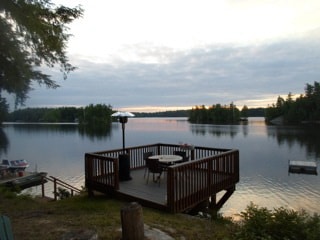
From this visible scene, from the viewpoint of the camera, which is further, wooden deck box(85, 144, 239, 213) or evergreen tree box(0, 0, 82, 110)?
wooden deck box(85, 144, 239, 213)

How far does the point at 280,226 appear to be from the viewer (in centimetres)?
371

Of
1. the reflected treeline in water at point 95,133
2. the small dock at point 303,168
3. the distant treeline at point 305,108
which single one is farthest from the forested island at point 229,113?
the small dock at point 303,168

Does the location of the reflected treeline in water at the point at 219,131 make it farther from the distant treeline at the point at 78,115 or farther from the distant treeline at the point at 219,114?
the distant treeline at the point at 78,115

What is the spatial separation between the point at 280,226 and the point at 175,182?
2.33 metres

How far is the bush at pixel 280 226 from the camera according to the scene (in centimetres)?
352

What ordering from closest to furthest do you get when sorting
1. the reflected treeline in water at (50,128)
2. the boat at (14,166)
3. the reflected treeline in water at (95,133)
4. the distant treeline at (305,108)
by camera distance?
the boat at (14,166), the reflected treeline in water at (95,133), the distant treeline at (305,108), the reflected treeline in water at (50,128)

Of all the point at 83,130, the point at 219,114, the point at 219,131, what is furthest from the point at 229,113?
the point at 83,130

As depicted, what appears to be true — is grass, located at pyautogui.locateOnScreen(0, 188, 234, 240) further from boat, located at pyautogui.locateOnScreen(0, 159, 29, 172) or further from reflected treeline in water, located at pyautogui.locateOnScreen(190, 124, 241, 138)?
reflected treeline in water, located at pyautogui.locateOnScreen(190, 124, 241, 138)

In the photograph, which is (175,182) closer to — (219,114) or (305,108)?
(305,108)

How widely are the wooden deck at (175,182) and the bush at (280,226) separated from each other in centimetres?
194

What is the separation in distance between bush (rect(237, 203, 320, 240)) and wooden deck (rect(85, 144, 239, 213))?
1943 millimetres

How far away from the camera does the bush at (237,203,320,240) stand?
3520 millimetres

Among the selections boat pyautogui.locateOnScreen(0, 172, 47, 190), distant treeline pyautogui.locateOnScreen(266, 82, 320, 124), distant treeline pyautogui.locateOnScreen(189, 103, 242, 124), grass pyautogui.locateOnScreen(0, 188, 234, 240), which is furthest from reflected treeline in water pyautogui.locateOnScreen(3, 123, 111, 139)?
distant treeline pyautogui.locateOnScreen(266, 82, 320, 124)

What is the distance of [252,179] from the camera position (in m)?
18.1
